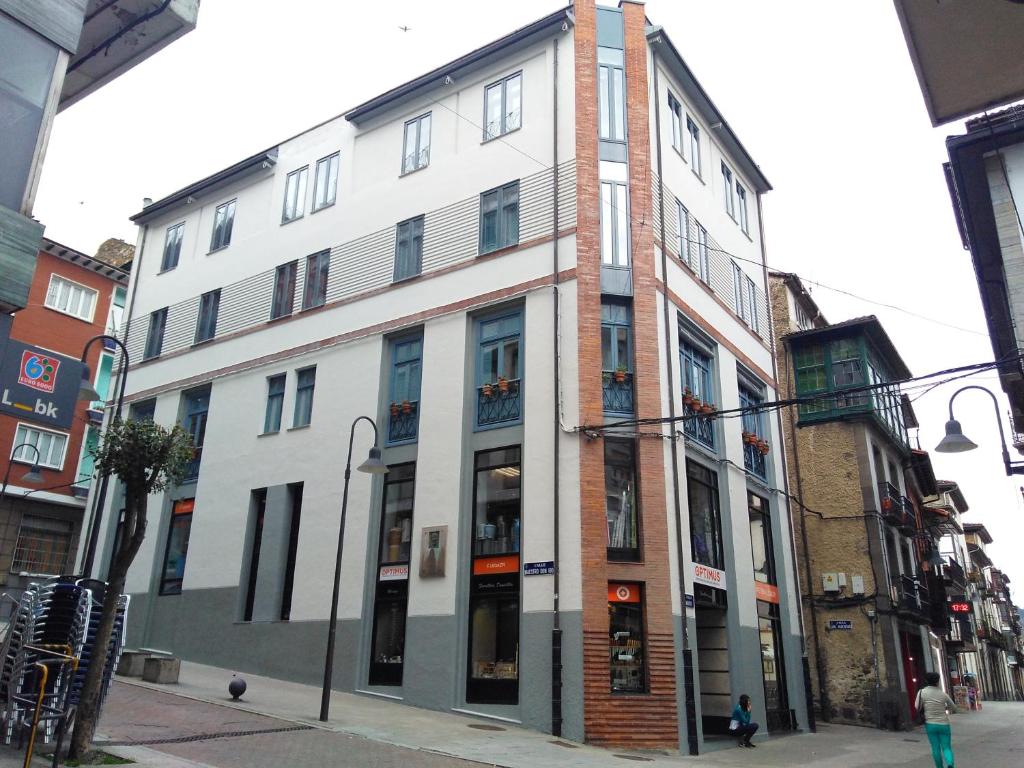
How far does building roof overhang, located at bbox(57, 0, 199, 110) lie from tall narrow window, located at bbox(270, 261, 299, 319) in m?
12.1

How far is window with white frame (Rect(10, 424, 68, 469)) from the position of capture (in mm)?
31484

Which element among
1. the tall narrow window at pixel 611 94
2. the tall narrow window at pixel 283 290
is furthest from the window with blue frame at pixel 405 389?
the tall narrow window at pixel 611 94

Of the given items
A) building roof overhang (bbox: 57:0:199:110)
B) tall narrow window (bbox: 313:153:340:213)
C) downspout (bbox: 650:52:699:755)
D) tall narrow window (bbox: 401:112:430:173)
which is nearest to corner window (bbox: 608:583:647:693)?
downspout (bbox: 650:52:699:755)

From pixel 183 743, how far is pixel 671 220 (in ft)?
55.2

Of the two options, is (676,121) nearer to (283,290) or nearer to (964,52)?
(283,290)

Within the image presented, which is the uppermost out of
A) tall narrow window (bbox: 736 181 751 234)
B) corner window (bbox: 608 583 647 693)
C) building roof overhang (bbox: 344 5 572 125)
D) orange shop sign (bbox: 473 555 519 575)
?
building roof overhang (bbox: 344 5 572 125)

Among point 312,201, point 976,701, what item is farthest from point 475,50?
point 976,701

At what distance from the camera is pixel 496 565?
1898 centimetres

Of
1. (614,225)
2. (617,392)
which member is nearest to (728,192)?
(614,225)

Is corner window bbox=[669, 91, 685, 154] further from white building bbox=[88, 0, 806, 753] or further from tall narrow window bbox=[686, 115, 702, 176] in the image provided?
tall narrow window bbox=[686, 115, 702, 176]

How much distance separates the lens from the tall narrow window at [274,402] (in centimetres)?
2530

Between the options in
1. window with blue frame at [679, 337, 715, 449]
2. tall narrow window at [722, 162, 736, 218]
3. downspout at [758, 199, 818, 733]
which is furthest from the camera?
tall narrow window at [722, 162, 736, 218]

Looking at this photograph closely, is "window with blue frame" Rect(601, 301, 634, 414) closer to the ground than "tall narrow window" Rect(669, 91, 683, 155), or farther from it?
closer to the ground

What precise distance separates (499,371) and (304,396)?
727 centimetres
